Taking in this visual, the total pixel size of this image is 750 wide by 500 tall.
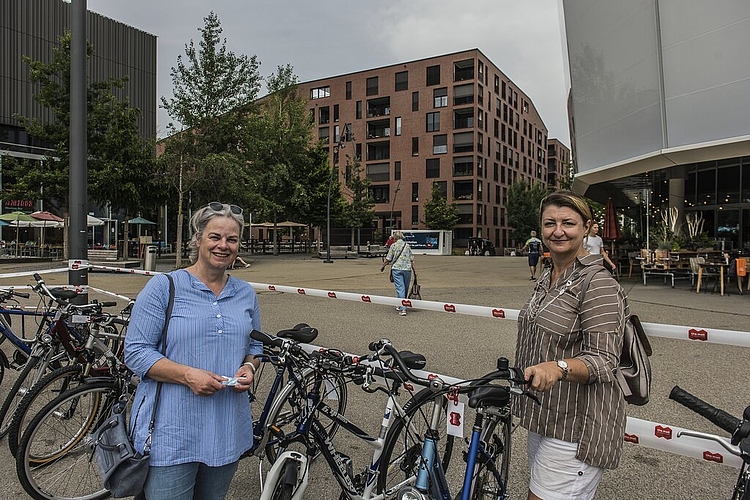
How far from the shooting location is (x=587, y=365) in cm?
185

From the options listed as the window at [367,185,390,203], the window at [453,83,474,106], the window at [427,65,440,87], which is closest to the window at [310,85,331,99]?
the window at [427,65,440,87]

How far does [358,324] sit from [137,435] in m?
6.89

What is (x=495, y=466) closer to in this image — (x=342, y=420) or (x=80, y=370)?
(x=342, y=420)

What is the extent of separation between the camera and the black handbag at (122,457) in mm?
1887

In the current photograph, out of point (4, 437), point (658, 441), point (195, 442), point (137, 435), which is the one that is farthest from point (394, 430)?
point (4, 437)

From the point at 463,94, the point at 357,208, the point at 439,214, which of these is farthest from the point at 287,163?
the point at 463,94

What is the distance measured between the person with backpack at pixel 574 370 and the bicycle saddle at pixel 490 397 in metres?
0.12

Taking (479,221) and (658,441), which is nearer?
(658,441)

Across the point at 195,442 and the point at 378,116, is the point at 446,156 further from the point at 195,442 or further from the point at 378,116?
the point at 195,442

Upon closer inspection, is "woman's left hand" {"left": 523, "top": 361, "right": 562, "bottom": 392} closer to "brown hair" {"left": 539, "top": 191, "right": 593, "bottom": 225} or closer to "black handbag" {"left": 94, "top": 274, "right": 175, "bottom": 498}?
"brown hair" {"left": 539, "top": 191, "right": 593, "bottom": 225}

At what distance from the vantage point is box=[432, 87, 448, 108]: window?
6172 cm

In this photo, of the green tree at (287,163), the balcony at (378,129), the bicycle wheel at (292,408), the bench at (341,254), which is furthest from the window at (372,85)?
the bicycle wheel at (292,408)

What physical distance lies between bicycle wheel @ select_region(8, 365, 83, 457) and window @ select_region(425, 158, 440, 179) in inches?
2381

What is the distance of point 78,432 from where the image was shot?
340 centimetres
